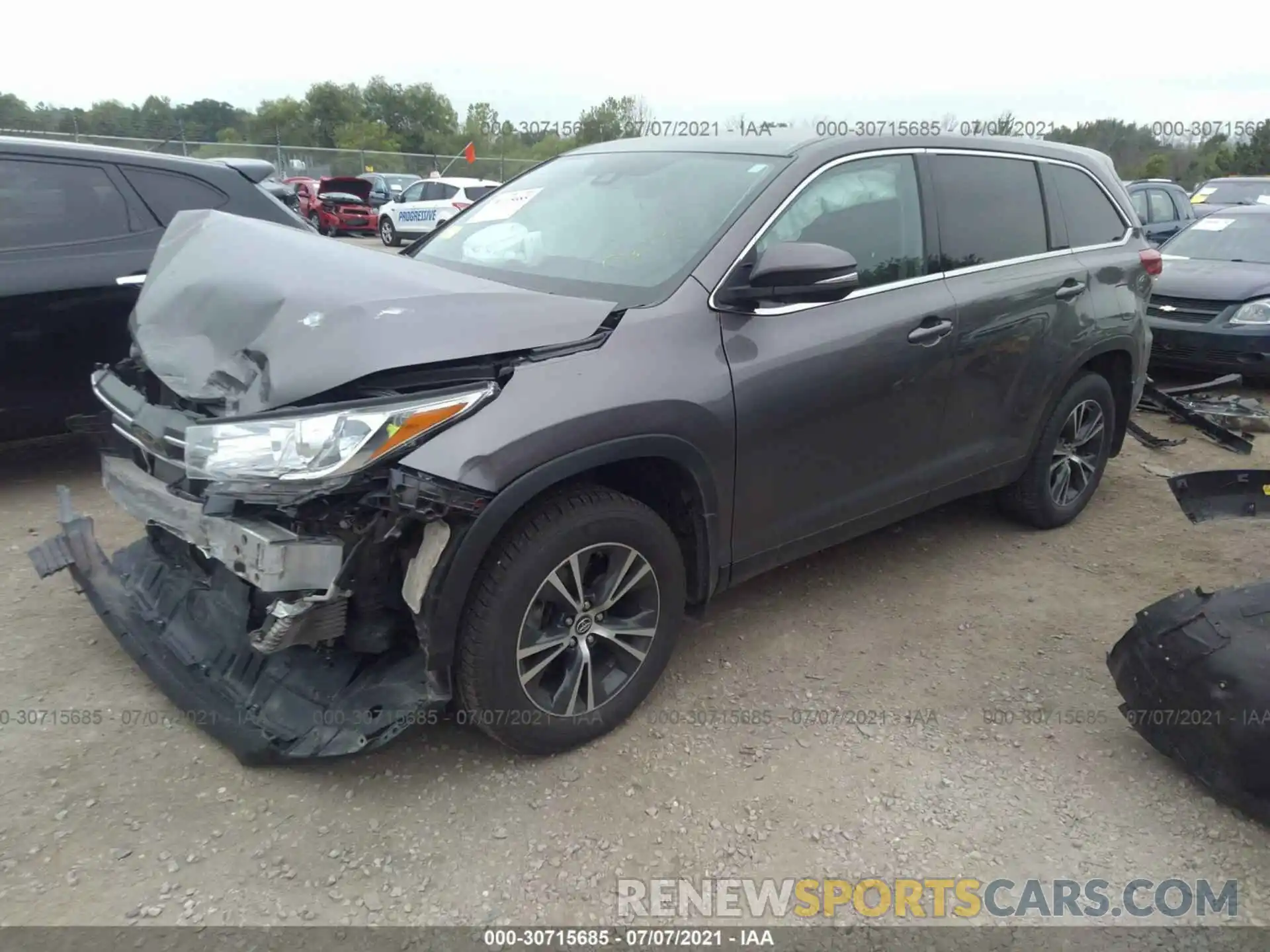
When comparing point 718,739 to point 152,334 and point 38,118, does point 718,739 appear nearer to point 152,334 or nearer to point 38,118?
point 152,334

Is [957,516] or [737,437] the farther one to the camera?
[957,516]

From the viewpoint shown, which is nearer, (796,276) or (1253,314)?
(796,276)

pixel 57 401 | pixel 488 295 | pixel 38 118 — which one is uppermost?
pixel 38 118

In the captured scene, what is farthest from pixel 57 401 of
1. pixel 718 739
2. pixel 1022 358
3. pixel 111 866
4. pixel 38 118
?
pixel 38 118

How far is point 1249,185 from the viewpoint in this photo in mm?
13742

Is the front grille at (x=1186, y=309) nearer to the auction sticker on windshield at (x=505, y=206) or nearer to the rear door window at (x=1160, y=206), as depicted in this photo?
the rear door window at (x=1160, y=206)

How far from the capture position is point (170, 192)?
4816 millimetres

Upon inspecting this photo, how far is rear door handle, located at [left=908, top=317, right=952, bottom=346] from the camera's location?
135 inches

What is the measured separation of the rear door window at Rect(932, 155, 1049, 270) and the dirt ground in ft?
5.13

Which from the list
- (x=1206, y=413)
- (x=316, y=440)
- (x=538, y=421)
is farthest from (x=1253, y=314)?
(x=316, y=440)

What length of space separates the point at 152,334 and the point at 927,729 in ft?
9.26

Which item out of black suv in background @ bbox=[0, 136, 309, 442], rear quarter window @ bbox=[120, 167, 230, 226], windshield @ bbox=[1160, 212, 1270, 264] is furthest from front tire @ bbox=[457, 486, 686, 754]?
windshield @ bbox=[1160, 212, 1270, 264]

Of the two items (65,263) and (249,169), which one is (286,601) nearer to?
(65,263)

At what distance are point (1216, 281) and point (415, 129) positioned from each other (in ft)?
212
